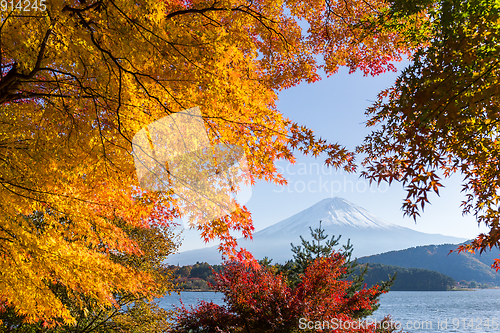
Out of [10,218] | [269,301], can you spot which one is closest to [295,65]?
[269,301]

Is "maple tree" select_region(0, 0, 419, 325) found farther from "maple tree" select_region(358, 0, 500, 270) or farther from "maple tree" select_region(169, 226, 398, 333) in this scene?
"maple tree" select_region(169, 226, 398, 333)

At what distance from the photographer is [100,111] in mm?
3551

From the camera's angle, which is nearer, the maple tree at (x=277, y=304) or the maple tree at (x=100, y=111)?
the maple tree at (x=100, y=111)

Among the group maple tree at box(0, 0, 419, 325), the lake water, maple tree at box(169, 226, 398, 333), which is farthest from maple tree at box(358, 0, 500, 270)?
the lake water

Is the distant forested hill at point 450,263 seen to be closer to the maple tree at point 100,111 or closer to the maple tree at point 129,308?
the maple tree at point 129,308

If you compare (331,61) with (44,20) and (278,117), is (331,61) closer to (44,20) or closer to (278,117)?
(278,117)

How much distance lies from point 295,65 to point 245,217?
4.02 m

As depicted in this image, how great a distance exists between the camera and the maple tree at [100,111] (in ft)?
9.71

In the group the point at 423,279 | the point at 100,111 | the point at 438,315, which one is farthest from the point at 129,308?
the point at 423,279

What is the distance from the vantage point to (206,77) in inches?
132

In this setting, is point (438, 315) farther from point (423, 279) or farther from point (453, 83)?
point (453, 83)

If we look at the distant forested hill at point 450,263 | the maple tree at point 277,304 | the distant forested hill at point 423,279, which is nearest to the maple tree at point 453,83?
the maple tree at point 277,304

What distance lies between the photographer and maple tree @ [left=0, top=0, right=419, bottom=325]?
9.71ft

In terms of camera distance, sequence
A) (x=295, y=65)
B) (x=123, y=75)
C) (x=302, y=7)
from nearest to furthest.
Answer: (x=123, y=75), (x=302, y=7), (x=295, y=65)
